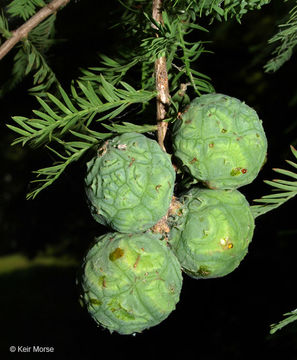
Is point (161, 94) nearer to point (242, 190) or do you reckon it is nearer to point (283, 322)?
point (283, 322)

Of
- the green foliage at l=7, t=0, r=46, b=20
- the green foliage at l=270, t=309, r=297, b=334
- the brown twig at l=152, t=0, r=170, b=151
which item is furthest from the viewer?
the green foliage at l=7, t=0, r=46, b=20

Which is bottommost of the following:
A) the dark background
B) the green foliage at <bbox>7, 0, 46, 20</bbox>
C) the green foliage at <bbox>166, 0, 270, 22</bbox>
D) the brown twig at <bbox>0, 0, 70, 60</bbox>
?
the dark background

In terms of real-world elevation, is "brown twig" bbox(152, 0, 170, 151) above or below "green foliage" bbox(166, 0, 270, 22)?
below

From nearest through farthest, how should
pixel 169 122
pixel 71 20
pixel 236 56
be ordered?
pixel 169 122, pixel 71 20, pixel 236 56

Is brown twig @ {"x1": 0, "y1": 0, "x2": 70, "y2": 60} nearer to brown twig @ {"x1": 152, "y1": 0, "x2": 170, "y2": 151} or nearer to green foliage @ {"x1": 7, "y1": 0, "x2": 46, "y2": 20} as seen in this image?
green foliage @ {"x1": 7, "y1": 0, "x2": 46, "y2": 20}

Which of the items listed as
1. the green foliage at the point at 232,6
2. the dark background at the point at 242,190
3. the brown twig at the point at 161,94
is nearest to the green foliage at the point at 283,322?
the dark background at the point at 242,190

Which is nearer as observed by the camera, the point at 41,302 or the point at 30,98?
the point at 30,98

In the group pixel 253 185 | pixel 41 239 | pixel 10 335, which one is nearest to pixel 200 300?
pixel 253 185

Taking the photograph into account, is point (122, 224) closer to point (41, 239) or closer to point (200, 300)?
point (200, 300)

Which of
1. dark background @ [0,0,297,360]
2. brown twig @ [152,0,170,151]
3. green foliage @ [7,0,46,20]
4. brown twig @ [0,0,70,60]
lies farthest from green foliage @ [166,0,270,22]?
dark background @ [0,0,297,360]

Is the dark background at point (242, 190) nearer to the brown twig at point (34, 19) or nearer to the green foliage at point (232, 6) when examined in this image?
the brown twig at point (34, 19)

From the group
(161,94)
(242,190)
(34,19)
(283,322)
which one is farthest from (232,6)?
(242,190)
